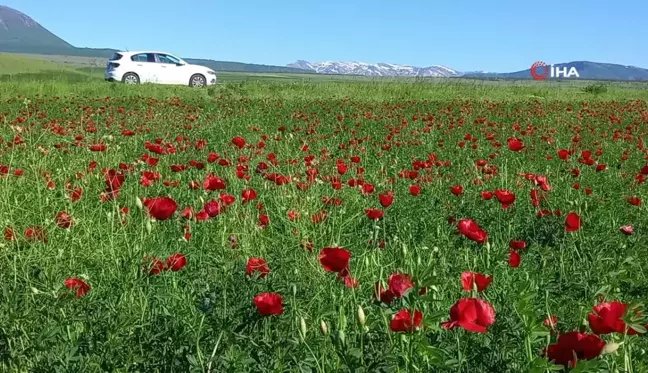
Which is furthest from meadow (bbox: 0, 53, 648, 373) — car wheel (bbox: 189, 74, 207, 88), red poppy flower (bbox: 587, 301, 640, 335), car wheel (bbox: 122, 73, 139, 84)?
car wheel (bbox: 189, 74, 207, 88)

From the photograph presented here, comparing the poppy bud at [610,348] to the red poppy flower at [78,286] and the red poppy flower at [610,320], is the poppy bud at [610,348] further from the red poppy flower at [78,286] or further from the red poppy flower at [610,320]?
the red poppy flower at [78,286]

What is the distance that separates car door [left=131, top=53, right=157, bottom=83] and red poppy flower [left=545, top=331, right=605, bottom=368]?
2114 cm

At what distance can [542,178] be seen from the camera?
331cm

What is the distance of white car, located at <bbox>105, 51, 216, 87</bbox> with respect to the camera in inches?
825

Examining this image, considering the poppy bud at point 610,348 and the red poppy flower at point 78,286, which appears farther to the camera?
the red poppy flower at point 78,286

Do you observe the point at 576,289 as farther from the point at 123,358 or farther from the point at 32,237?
the point at 32,237

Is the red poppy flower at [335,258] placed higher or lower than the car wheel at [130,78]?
lower

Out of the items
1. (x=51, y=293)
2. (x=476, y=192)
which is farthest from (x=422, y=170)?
(x=51, y=293)

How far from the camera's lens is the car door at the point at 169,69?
21.3 m

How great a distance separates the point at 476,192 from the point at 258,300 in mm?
→ 2911

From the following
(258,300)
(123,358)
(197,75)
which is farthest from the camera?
(197,75)

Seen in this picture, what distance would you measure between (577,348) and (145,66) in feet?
70.0

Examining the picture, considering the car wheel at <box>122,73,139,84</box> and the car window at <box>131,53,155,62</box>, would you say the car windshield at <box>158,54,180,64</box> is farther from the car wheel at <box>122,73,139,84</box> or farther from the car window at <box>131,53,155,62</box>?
the car wheel at <box>122,73,139,84</box>

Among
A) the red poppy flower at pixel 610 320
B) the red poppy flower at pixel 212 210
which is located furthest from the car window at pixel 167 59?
the red poppy flower at pixel 610 320
